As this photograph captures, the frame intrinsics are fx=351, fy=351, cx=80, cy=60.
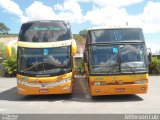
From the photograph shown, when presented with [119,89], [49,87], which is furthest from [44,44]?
[119,89]

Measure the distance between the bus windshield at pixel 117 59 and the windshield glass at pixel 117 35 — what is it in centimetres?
32

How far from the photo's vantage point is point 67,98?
635 inches

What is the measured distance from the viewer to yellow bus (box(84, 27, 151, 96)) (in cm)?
1451

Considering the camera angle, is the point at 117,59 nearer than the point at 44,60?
Yes

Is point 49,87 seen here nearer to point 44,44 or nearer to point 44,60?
point 44,60

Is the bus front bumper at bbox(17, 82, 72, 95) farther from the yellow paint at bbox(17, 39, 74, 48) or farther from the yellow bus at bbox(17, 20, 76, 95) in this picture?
the yellow paint at bbox(17, 39, 74, 48)

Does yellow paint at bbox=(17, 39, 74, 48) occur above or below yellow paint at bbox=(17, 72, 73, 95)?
above

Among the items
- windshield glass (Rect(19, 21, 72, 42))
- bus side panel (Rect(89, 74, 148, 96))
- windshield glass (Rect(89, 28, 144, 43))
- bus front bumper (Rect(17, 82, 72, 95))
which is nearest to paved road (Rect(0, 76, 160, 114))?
bus front bumper (Rect(17, 82, 72, 95))

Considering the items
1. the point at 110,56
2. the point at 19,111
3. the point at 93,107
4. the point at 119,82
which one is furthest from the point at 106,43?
the point at 19,111

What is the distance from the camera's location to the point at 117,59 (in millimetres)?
14688

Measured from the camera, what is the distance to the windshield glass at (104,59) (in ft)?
47.9

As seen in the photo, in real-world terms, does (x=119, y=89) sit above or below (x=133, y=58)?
below

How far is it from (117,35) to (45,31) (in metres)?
3.30

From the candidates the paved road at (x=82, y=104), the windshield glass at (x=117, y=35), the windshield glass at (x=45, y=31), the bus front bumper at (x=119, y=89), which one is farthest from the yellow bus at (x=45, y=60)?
the bus front bumper at (x=119, y=89)
